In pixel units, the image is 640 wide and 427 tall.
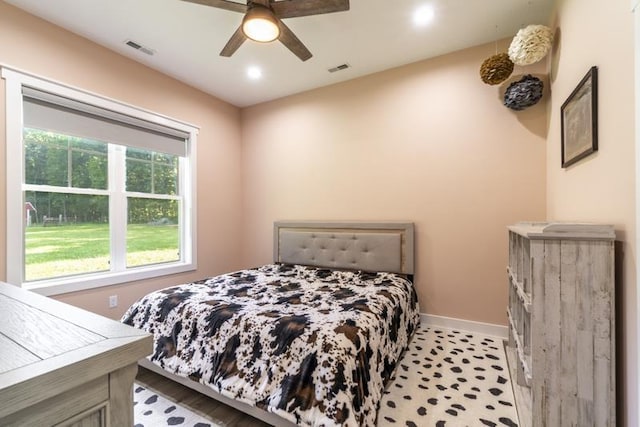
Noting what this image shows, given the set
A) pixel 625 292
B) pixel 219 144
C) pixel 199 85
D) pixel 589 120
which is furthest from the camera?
pixel 219 144

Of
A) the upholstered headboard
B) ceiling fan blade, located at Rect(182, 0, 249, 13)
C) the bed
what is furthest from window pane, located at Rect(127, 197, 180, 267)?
ceiling fan blade, located at Rect(182, 0, 249, 13)

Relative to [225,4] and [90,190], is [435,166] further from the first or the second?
[90,190]

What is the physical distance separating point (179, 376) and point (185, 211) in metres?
2.29

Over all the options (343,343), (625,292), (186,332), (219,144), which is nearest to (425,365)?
(343,343)

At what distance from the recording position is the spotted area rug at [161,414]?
172 centimetres

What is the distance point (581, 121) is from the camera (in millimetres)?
1722

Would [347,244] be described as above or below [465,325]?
above

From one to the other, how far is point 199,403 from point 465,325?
2508 mm

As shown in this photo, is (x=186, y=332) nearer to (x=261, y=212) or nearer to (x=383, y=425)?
(x=383, y=425)

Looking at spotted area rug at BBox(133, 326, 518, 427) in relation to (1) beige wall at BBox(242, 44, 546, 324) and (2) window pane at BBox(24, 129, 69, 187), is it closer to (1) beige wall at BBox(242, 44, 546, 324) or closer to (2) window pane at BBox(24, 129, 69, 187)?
(1) beige wall at BBox(242, 44, 546, 324)

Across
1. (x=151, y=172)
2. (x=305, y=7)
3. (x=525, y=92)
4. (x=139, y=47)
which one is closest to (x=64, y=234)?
(x=151, y=172)

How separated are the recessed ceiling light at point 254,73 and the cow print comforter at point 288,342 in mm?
2436

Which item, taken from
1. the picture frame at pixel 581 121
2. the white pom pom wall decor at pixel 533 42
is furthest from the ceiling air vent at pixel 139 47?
the picture frame at pixel 581 121

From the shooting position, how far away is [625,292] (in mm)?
1283
